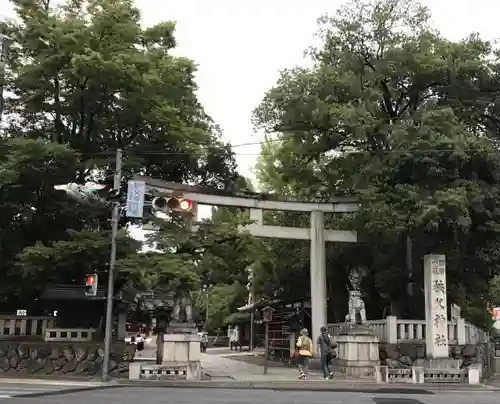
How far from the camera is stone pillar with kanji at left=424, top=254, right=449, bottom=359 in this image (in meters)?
20.8

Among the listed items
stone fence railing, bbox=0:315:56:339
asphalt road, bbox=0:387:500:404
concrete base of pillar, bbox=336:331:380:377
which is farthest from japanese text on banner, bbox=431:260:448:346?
stone fence railing, bbox=0:315:56:339

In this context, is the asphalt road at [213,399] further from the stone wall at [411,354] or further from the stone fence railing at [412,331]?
the stone fence railing at [412,331]

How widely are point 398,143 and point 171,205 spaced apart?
8499mm

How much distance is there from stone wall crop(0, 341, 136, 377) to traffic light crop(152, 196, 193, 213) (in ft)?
17.6

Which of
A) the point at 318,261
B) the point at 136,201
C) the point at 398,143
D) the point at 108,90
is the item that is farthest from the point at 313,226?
the point at 108,90

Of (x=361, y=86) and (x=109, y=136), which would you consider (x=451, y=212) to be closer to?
(x=361, y=86)

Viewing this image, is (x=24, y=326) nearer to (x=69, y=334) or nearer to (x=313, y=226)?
(x=69, y=334)

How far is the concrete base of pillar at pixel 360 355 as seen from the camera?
822 inches

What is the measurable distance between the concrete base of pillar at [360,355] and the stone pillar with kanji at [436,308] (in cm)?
187

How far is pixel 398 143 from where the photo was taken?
2191 centimetres

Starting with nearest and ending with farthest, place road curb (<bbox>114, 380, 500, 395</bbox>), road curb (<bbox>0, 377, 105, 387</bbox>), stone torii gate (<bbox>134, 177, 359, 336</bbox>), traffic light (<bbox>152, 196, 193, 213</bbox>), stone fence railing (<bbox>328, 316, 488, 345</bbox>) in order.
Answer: road curb (<bbox>114, 380, 500, 395</bbox>) < road curb (<bbox>0, 377, 105, 387</bbox>) < traffic light (<bbox>152, 196, 193, 213</bbox>) < stone fence railing (<bbox>328, 316, 488, 345</bbox>) < stone torii gate (<bbox>134, 177, 359, 336</bbox>)

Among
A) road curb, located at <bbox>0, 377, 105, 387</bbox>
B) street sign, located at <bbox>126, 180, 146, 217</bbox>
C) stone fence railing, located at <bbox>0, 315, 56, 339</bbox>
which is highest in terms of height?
street sign, located at <bbox>126, 180, 146, 217</bbox>

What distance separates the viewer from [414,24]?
25.2 meters

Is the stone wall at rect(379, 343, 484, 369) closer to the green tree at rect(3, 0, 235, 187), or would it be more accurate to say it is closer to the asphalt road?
the asphalt road
